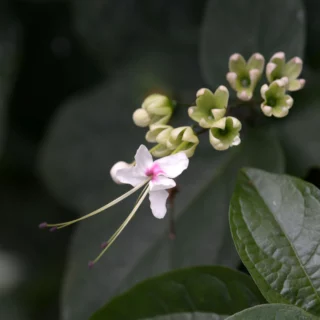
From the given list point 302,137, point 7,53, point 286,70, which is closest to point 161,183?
point 286,70

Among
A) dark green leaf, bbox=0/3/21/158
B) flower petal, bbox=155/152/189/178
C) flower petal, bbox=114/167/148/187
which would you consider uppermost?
flower petal, bbox=155/152/189/178

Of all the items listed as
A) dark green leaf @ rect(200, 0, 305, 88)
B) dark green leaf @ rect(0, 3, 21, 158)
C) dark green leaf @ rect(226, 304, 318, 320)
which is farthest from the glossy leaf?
dark green leaf @ rect(0, 3, 21, 158)

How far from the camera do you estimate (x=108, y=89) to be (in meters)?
1.06

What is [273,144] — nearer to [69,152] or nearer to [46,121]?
[69,152]

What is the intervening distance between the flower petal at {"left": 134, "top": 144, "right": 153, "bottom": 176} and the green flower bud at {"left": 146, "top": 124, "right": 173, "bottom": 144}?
0.04m

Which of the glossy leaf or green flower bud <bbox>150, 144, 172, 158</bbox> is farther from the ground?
green flower bud <bbox>150, 144, 172, 158</bbox>

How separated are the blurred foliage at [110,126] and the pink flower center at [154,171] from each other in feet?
0.70

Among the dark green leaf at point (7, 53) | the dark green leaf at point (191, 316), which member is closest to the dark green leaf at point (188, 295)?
the dark green leaf at point (191, 316)

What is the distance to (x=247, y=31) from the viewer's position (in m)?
0.86

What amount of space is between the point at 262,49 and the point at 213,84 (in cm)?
9

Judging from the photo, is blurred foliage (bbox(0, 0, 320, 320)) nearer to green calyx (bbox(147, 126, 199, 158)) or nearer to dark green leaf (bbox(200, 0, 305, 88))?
dark green leaf (bbox(200, 0, 305, 88))

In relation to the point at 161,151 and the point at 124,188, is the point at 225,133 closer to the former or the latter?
the point at 161,151

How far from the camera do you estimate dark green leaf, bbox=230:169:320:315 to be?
60 cm

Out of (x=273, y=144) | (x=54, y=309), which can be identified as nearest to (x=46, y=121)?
(x=54, y=309)
